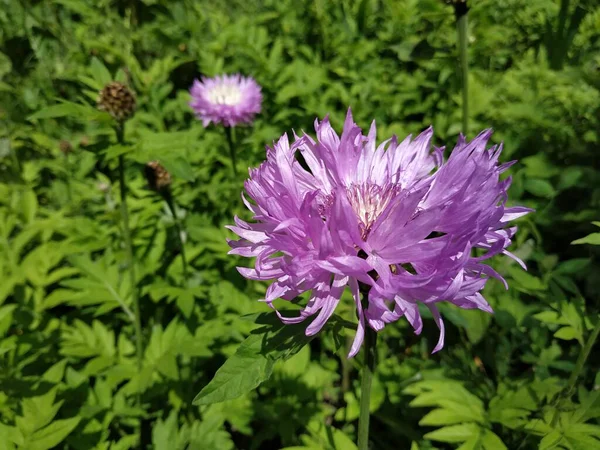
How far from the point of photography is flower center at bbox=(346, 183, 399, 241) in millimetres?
1229

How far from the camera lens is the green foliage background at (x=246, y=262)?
160 cm

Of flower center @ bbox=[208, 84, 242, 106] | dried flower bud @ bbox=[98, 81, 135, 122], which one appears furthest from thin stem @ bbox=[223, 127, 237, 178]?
dried flower bud @ bbox=[98, 81, 135, 122]

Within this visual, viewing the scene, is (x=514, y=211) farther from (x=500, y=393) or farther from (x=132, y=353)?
(x=132, y=353)

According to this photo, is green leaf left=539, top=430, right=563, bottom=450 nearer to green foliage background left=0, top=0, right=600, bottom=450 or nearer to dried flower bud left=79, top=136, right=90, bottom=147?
green foliage background left=0, top=0, right=600, bottom=450

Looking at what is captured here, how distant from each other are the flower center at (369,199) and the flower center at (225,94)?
1905 millimetres

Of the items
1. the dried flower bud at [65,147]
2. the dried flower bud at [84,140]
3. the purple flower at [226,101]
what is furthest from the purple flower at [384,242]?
the dried flower bud at [84,140]

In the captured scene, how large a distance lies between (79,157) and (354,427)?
9.71ft

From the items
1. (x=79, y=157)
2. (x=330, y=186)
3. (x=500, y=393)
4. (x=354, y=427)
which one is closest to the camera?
(x=330, y=186)

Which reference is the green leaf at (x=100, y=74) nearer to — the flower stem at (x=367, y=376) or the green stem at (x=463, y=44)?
the green stem at (x=463, y=44)

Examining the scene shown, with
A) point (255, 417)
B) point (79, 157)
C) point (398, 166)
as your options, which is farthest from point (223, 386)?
point (79, 157)

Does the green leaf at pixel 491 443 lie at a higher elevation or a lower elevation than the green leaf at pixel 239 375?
lower

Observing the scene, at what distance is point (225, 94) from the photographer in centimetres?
311

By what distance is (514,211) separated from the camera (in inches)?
44.1

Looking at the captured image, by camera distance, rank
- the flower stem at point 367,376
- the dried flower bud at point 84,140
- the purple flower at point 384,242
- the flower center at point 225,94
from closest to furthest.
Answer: the purple flower at point 384,242, the flower stem at point 367,376, the flower center at point 225,94, the dried flower bud at point 84,140
